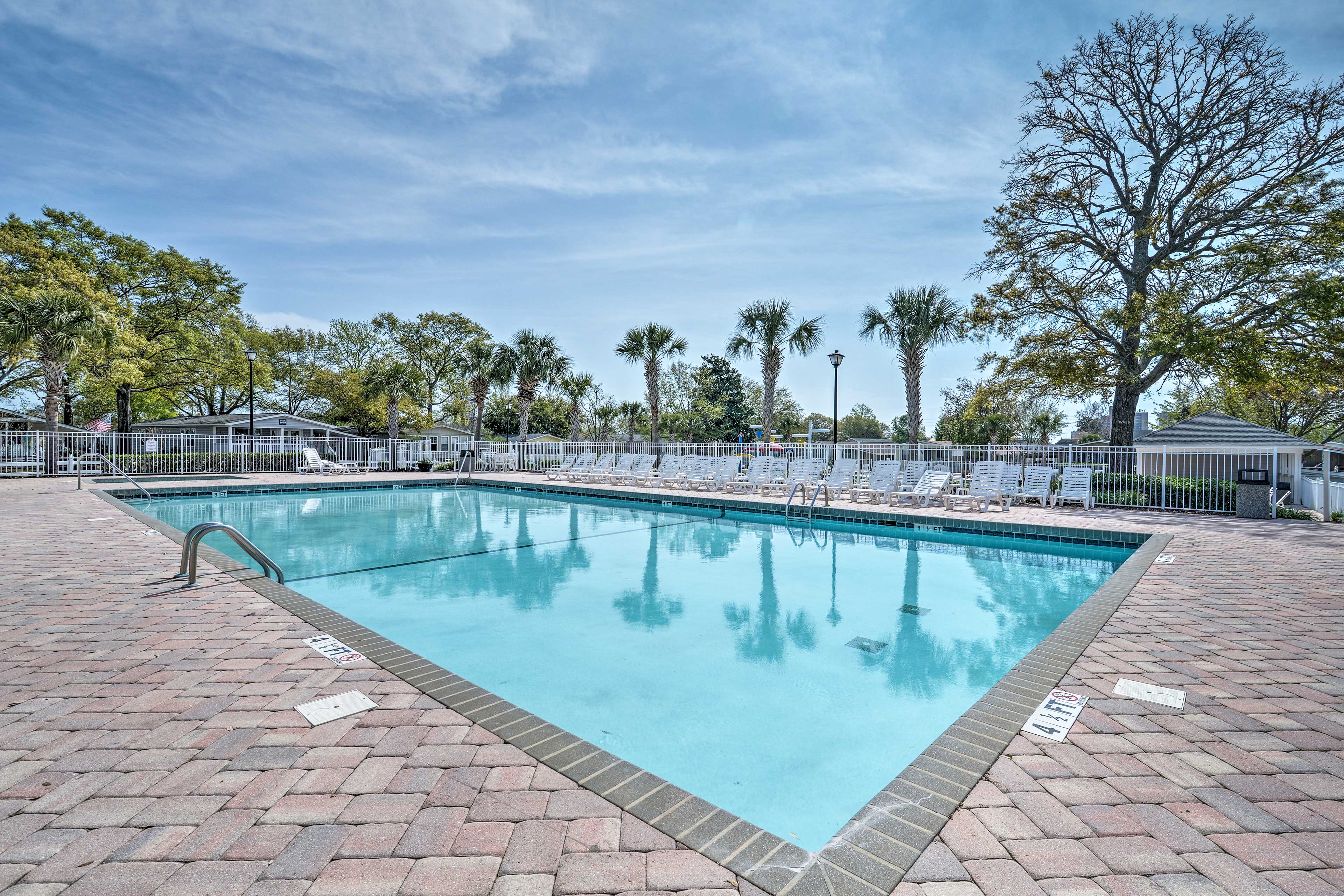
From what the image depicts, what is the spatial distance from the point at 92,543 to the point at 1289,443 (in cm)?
2473

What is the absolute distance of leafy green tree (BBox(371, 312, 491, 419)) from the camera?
36.2m

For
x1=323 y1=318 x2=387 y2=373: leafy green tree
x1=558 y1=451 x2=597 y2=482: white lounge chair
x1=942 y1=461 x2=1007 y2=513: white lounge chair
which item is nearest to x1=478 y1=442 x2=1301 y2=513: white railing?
x1=942 y1=461 x2=1007 y2=513: white lounge chair

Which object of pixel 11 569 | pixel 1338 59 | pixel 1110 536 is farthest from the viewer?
pixel 1338 59

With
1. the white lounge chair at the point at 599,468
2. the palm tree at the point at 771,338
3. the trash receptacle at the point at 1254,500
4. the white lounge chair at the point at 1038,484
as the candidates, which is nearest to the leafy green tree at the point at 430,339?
the palm tree at the point at 771,338

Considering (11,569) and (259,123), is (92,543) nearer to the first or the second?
(11,569)

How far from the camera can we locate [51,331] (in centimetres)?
1698

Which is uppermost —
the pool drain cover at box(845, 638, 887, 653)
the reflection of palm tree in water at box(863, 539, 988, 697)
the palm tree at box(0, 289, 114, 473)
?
the palm tree at box(0, 289, 114, 473)

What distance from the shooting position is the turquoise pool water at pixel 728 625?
3309mm

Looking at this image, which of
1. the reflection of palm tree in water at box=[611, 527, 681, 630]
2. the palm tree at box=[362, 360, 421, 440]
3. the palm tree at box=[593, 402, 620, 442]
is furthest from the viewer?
the palm tree at box=[593, 402, 620, 442]

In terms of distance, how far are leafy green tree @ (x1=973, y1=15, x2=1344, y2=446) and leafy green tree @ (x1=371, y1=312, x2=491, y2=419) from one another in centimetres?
2880

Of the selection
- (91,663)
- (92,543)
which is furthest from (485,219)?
(91,663)

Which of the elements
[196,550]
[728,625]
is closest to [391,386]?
[196,550]

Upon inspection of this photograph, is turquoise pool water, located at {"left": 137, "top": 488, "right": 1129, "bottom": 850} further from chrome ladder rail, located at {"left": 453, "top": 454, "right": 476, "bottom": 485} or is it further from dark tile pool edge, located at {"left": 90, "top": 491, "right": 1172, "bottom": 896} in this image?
chrome ladder rail, located at {"left": 453, "top": 454, "right": 476, "bottom": 485}

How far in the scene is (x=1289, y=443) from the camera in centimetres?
1608
